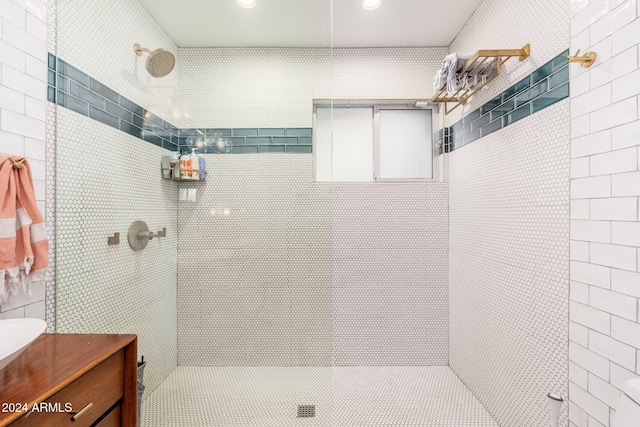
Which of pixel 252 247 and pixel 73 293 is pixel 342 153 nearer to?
pixel 252 247

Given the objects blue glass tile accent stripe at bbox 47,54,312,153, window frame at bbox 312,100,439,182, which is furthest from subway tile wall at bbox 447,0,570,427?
blue glass tile accent stripe at bbox 47,54,312,153

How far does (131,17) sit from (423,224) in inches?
93.8

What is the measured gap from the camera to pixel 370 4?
6.89 feet

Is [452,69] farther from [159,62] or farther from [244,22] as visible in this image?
[159,62]

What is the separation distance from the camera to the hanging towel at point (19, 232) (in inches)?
43.8

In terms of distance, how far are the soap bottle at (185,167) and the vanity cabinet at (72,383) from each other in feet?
3.13

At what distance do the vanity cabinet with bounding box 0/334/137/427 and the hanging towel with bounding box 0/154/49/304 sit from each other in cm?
27

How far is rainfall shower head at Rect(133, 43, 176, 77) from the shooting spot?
178 cm

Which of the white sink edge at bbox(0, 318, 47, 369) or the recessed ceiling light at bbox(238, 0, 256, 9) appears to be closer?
the white sink edge at bbox(0, 318, 47, 369)

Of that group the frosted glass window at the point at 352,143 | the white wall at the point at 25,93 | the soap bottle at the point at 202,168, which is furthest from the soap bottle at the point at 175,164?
the frosted glass window at the point at 352,143

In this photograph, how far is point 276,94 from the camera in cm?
180

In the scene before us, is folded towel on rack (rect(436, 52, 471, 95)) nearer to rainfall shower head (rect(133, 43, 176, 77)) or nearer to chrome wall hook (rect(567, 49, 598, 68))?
chrome wall hook (rect(567, 49, 598, 68))

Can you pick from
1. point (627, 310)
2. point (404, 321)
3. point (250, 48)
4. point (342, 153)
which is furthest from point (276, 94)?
point (404, 321)

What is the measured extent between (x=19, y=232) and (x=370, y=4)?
226cm
